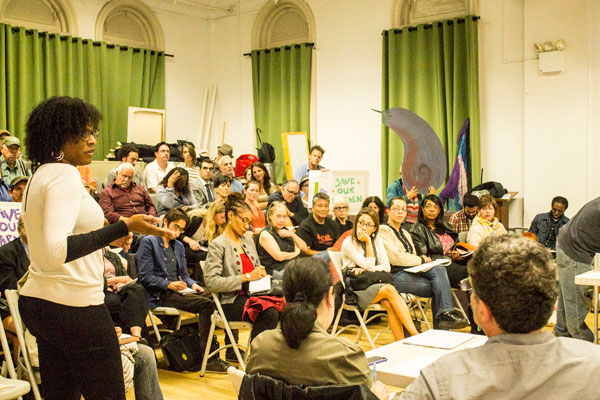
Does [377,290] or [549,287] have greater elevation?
[549,287]

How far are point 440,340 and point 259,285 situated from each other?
6.94ft

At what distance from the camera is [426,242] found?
605 centimetres

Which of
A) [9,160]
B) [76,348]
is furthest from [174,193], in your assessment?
[76,348]

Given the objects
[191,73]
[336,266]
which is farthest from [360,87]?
[336,266]

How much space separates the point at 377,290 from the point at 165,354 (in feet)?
5.53

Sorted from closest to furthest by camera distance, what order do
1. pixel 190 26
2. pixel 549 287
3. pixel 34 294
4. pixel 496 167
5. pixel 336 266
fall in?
pixel 549 287, pixel 34 294, pixel 336 266, pixel 496 167, pixel 190 26

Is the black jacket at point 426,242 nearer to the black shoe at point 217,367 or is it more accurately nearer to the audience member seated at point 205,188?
the black shoe at point 217,367

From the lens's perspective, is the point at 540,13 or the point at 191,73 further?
the point at 191,73

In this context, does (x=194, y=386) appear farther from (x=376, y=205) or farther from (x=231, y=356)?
(x=376, y=205)

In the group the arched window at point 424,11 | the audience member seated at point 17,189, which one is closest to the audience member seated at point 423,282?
the audience member seated at point 17,189

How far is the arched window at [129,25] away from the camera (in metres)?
10.0

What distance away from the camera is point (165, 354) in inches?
188

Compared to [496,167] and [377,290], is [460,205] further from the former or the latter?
[377,290]

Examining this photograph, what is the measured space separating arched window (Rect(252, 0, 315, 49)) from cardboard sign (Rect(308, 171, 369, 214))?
12.7 feet
